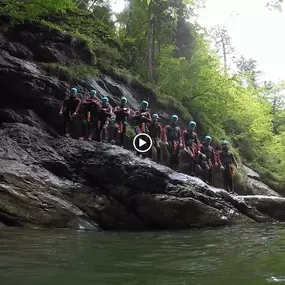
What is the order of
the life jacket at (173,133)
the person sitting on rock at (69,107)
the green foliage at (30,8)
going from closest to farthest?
1. the person sitting on rock at (69,107)
2. the life jacket at (173,133)
3. the green foliage at (30,8)

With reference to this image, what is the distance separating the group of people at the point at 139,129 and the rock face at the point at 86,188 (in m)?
1.14

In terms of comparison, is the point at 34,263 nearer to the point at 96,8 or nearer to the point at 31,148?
the point at 31,148

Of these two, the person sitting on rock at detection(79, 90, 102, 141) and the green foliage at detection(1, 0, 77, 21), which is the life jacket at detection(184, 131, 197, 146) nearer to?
the person sitting on rock at detection(79, 90, 102, 141)

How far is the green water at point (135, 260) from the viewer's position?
3307 mm

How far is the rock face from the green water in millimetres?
1299

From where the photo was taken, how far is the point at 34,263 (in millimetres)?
3820

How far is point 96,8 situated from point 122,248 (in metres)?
21.4

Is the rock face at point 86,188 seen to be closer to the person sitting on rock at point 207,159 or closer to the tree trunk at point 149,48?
the person sitting on rock at point 207,159

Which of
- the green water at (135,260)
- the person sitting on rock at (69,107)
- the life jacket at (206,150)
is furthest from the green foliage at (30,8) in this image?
the green water at (135,260)

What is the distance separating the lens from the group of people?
449 inches

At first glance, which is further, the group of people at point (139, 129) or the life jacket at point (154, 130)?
the life jacket at point (154, 130)

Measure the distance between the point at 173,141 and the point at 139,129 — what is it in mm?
1413

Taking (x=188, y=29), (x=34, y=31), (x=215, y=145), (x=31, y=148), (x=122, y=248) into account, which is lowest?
(x=122, y=248)

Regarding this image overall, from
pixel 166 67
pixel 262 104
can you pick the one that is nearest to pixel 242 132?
pixel 262 104
